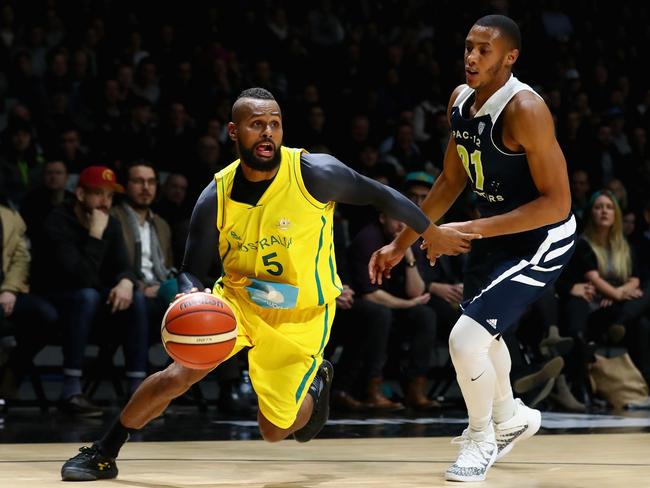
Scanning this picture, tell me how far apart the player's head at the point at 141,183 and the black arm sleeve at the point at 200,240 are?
3.25 metres

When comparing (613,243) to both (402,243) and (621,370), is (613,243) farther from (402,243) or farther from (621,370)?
(402,243)

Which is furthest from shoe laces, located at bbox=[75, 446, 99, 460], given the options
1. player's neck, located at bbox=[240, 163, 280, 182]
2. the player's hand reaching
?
the player's hand reaching

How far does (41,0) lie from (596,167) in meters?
Answer: 5.32

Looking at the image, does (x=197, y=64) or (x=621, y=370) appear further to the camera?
(x=197, y=64)

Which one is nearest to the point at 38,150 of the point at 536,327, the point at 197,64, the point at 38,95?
the point at 38,95

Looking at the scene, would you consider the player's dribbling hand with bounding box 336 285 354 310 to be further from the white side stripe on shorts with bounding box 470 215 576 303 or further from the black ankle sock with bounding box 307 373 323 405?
the white side stripe on shorts with bounding box 470 215 576 303

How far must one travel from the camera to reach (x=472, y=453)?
4.29 m

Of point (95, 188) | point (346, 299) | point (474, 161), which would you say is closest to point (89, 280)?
point (95, 188)

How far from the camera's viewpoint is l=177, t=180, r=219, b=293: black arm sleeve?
13.4ft

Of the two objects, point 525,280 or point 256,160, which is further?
point 525,280

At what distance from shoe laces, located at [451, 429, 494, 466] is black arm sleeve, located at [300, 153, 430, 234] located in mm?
880

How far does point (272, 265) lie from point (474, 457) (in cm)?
104

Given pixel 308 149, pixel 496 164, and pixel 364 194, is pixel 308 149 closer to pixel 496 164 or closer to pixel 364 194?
pixel 496 164

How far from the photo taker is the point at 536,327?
25.5 feet
